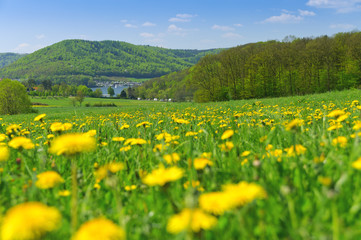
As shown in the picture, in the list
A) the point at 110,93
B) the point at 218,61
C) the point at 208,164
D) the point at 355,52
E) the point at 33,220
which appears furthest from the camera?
the point at 110,93

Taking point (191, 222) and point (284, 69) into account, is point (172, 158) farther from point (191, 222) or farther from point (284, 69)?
point (284, 69)

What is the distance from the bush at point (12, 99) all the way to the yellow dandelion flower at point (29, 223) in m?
52.4

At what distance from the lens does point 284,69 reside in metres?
42.1

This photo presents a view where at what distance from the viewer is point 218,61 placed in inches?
1797

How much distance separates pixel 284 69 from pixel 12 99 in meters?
48.7

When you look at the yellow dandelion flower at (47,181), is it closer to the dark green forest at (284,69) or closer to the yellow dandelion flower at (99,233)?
the yellow dandelion flower at (99,233)

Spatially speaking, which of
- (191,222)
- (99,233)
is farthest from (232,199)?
(99,233)

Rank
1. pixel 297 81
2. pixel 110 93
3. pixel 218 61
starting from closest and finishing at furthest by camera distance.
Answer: pixel 297 81 < pixel 218 61 < pixel 110 93

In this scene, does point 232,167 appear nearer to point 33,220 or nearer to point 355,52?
point 33,220

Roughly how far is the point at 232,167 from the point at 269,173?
27cm

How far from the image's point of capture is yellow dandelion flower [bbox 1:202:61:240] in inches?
27.5

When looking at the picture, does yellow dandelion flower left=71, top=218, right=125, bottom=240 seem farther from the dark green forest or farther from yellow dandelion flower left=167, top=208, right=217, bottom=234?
the dark green forest

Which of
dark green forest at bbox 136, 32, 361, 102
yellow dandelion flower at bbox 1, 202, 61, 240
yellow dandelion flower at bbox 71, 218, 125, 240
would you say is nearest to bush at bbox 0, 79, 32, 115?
dark green forest at bbox 136, 32, 361, 102

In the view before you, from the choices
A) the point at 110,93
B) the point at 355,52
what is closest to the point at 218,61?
the point at 355,52
